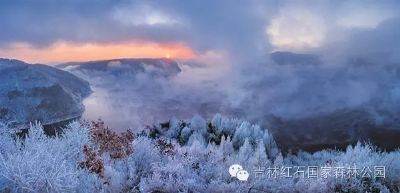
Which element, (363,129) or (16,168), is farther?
(363,129)

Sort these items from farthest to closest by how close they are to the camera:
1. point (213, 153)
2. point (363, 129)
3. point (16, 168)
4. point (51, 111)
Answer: point (51, 111)
point (363, 129)
point (213, 153)
point (16, 168)

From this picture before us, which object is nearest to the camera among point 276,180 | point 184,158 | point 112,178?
point 112,178

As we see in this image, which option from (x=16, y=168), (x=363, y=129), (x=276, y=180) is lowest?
(x=363, y=129)

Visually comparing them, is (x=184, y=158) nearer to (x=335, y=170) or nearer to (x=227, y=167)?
(x=227, y=167)

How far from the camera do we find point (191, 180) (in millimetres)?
13180

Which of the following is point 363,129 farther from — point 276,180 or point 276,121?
point 276,180

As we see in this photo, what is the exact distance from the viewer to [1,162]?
10070 millimetres

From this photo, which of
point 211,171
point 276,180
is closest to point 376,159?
point 276,180

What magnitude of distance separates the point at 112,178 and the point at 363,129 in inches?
6377

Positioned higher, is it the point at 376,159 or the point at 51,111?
the point at 376,159

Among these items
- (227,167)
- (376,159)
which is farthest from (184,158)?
(376,159)

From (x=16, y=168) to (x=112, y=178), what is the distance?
3.39 meters

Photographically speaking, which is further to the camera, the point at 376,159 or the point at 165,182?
the point at 376,159

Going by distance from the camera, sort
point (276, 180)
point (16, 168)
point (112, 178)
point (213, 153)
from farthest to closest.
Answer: point (213, 153) → point (276, 180) → point (112, 178) → point (16, 168)
